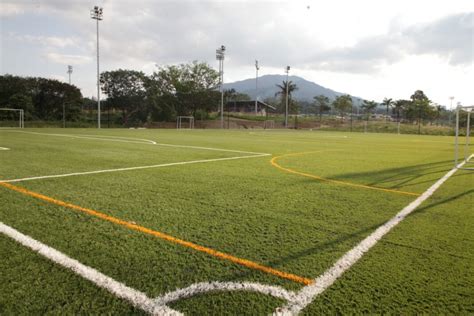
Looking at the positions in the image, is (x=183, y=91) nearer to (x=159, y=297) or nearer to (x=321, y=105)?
(x=321, y=105)

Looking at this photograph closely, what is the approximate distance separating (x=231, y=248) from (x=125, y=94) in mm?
59238

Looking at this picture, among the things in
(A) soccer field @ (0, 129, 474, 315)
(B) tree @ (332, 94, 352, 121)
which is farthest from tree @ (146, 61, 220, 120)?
(A) soccer field @ (0, 129, 474, 315)

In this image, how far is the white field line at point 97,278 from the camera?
5.70 feet

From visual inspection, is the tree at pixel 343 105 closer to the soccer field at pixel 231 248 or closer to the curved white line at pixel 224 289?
the soccer field at pixel 231 248

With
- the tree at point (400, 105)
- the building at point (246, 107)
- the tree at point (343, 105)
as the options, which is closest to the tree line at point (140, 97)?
the tree at point (343, 105)

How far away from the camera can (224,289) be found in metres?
1.93

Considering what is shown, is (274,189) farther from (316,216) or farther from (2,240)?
(2,240)

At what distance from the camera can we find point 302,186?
4945 mm

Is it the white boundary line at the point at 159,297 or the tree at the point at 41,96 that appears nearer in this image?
the white boundary line at the point at 159,297

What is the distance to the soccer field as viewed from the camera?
1.82 meters

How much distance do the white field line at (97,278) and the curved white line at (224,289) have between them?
0.07m

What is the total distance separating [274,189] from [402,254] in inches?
93.6

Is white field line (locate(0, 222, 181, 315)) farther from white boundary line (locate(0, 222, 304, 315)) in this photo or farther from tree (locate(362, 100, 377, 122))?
tree (locate(362, 100, 377, 122))

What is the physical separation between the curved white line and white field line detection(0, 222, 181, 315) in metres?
0.07
